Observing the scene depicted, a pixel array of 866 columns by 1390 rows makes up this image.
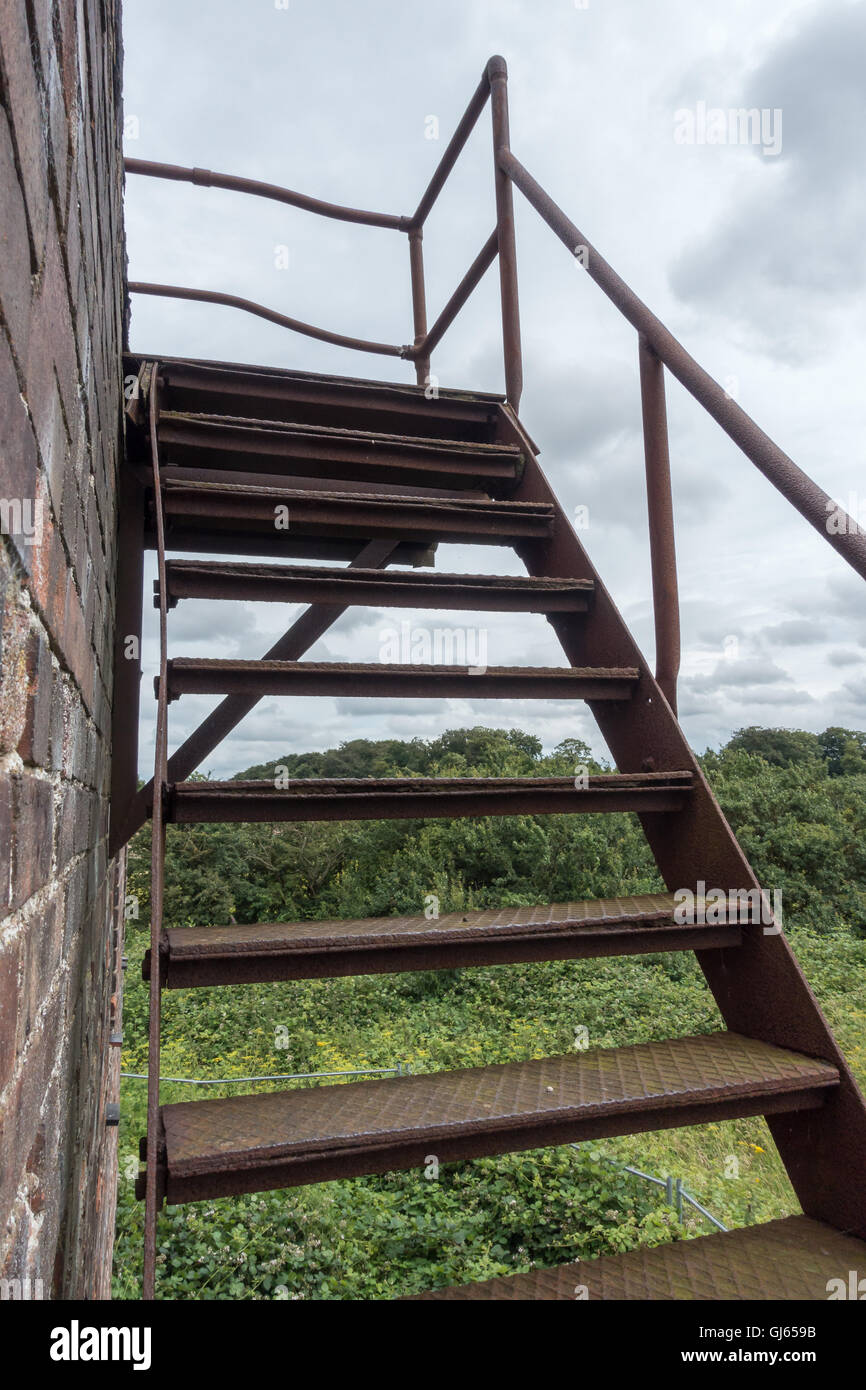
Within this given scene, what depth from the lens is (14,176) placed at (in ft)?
1.82

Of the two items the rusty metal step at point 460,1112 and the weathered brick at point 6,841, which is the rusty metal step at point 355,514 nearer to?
the rusty metal step at point 460,1112

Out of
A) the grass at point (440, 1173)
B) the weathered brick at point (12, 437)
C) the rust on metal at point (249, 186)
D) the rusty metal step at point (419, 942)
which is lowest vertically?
the grass at point (440, 1173)

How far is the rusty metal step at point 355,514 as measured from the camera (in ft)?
7.71

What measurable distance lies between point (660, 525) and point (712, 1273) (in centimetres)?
150

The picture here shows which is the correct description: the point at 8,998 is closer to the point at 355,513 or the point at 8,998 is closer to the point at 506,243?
the point at 355,513

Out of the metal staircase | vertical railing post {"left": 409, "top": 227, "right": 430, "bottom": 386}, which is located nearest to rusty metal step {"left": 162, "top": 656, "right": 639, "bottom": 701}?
the metal staircase

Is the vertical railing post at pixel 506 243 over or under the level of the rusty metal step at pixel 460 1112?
over

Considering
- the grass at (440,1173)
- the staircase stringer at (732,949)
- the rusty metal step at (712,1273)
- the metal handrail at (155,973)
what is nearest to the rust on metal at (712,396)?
the staircase stringer at (732,949)

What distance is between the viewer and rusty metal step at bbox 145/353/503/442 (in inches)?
107

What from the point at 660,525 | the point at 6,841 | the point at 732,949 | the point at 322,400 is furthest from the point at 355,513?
the point at 6,841

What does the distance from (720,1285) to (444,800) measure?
0.91 meters

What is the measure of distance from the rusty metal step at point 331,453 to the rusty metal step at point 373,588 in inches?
25.2

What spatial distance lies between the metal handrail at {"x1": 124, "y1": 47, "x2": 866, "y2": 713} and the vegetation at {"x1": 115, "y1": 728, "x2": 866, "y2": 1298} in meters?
3.07

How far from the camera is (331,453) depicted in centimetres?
271
